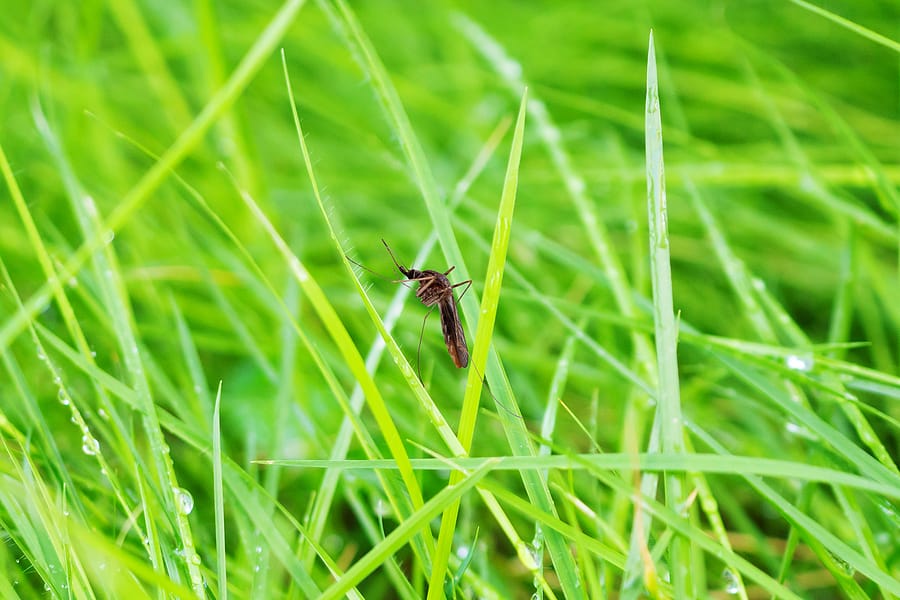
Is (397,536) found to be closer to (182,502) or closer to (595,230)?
(182,502)

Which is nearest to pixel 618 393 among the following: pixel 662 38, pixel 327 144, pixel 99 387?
pixel 99 387

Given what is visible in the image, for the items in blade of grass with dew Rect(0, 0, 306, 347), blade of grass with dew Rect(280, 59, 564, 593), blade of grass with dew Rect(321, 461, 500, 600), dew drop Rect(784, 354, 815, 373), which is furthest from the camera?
dew drop Rect(784, 354, 815, 373)

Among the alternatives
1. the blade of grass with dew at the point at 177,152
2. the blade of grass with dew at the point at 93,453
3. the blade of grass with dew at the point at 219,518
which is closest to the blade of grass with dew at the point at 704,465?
the blade of grass with dew at the point at 219,518

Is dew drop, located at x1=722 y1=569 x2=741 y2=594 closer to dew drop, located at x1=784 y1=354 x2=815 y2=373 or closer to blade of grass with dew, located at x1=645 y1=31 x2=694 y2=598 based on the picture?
blade of grass with dew, located at x1=645 y1=31 x2=694 y2=598

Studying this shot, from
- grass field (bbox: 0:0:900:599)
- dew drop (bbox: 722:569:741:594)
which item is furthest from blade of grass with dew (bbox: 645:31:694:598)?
dew drop (bbox: 722:569:741:594)

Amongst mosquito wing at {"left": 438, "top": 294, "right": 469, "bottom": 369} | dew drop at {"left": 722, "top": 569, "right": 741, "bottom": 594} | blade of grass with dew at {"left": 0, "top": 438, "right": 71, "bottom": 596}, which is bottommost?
blade of grass with dew at {"left": 0, "top": 438, "right": 71, "bottom": 596}

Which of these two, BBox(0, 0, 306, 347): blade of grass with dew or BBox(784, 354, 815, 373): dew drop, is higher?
BBox(0, 0, 306, 347): blade of grass with dew

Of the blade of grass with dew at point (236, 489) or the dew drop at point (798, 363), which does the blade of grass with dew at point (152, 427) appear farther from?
the dew drop at point (798, 363)
